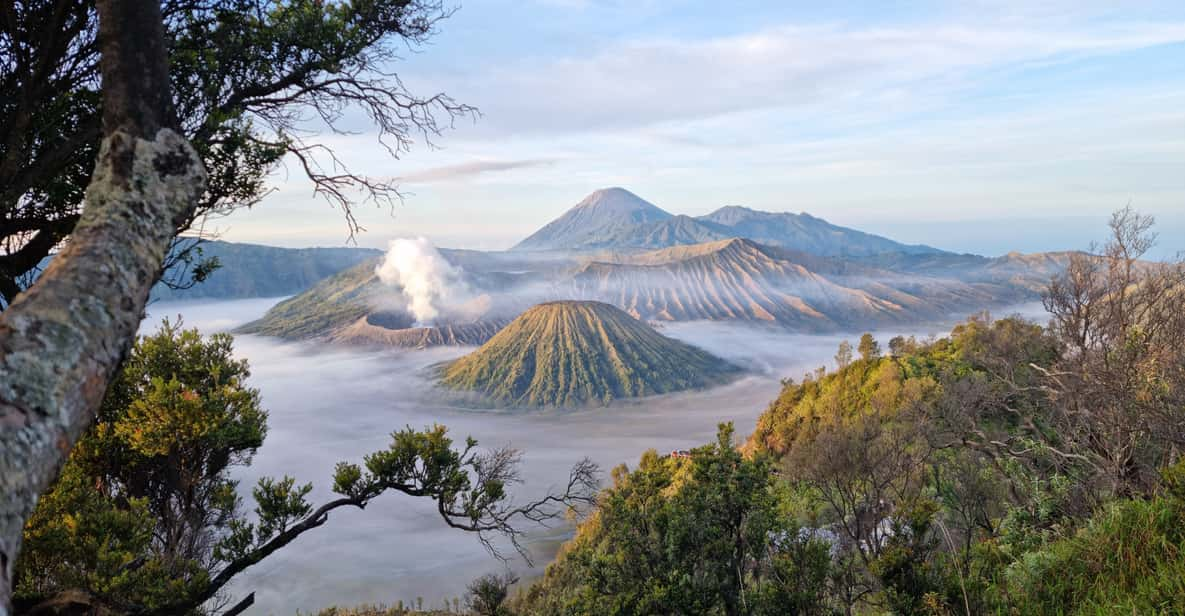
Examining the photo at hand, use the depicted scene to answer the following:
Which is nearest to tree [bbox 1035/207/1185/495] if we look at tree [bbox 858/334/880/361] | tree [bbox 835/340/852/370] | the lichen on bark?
the lichen on bark

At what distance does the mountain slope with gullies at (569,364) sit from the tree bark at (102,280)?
16545 cm

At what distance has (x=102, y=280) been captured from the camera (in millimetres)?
2361

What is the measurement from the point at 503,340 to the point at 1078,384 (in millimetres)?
172255

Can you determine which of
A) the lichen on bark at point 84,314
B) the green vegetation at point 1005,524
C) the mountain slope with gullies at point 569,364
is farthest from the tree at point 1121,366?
the mountain slope with gullies at point 569,364

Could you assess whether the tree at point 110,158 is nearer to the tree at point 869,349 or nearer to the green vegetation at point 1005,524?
the green vegetation at point 1005,524

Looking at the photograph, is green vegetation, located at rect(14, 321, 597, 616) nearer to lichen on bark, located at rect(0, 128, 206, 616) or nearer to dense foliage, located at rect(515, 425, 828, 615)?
dense foliage, located at rect(515, 425, 828, 615)

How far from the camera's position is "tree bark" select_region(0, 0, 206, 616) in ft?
6.07

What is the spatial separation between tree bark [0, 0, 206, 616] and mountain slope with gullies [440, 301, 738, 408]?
6514 inches

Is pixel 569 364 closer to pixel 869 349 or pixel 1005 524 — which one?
pixel 869 349

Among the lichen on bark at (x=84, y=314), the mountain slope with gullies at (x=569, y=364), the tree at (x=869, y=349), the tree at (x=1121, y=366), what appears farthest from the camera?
the mountain slope with gullies at (x=569, y=364)

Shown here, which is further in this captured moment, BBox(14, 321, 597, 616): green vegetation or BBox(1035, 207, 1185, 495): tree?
BBox(1035, 207, 1185, 495): tree

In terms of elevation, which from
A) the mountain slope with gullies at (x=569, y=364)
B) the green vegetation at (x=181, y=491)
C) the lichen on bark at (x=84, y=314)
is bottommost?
the mountain slope with gullies at (x=569, y=364)

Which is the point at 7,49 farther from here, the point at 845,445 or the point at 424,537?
the point at 424,537

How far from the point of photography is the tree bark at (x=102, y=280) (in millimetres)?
1850
